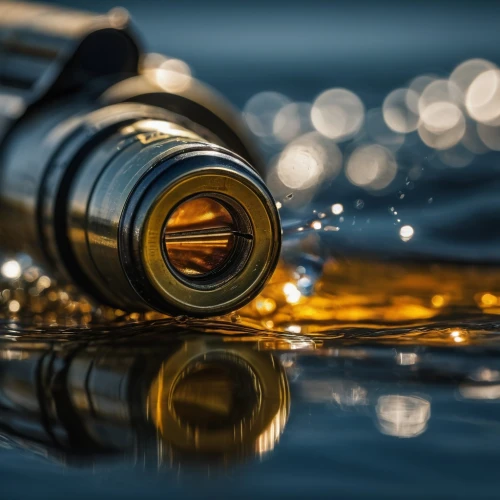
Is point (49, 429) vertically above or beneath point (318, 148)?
beneath

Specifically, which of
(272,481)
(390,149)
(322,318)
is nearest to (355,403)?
(272,481)

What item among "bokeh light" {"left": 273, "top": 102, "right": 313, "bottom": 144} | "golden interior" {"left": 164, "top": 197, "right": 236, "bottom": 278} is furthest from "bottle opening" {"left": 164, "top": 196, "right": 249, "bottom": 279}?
"bokeh light" {"left": 273, "top": 102, "right": 313, "bottom": 144}

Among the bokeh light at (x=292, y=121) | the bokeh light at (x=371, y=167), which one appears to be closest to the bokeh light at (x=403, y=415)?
the bokeh light at (x=371, y=167)

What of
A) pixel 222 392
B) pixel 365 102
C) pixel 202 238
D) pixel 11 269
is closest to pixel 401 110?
pixel 365 102

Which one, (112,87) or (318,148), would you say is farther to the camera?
(318,148)

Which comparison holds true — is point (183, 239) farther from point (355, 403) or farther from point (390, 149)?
point (390, 149)

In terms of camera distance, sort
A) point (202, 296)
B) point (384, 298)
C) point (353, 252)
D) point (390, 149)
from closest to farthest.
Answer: point (202, 296) → point (384, 298) → point (353, 252) → point (390, 149)

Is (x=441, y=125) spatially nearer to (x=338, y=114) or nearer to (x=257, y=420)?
(x=338, y=114)

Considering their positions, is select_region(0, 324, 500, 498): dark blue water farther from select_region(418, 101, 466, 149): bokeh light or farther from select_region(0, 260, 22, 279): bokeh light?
select_region(418, 101, 466, 149): bokeh light
